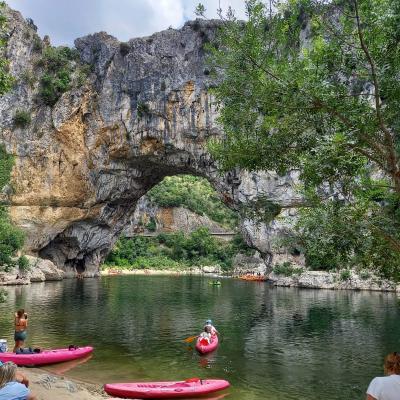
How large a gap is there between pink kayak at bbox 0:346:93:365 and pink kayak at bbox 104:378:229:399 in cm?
285

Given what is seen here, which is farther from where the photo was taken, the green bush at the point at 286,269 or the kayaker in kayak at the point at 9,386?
the green bush at the point at 286,269

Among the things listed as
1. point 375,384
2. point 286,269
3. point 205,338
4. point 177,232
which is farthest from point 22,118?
point 177,232

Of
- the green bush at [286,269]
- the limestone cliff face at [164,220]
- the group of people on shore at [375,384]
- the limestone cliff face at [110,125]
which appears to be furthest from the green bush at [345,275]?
the limestone cliff face at [164,220]

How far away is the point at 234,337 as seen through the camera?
52.8 ft

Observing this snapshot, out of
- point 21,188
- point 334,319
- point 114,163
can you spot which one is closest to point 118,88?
point 114,163

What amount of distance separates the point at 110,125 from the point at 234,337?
23756 mm

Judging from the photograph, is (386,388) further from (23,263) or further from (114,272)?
(114,272)

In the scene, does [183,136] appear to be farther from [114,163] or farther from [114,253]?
[114,253]

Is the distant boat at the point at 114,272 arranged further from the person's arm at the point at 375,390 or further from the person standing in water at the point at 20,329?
the person's arm at the point at 375,390

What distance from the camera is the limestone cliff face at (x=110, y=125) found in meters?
34.3

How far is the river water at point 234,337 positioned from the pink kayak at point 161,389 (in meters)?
0.83

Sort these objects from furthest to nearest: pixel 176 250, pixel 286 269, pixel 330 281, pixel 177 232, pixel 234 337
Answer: pixel 177 232, pixel 176 250, pixel 286 269, pixel 330 281, pixel 234 337

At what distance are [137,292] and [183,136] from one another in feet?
42.3

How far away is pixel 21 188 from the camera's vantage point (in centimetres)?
3547
